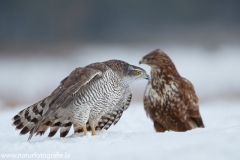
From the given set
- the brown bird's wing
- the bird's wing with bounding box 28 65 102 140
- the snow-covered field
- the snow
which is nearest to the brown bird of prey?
the brown bird's wing

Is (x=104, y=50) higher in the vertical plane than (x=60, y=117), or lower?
higher

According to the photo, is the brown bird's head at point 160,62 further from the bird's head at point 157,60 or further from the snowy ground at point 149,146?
the snowy ground at point 149,146

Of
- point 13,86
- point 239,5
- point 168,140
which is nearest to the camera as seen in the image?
point 168,140

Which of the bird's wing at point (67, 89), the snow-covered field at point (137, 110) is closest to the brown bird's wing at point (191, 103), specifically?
the snow-covered field at point (137, 110)

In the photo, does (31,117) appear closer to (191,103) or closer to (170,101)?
(170,101)

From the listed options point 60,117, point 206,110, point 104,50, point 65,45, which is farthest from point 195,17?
point 60,117

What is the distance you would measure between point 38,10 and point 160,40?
4.71m

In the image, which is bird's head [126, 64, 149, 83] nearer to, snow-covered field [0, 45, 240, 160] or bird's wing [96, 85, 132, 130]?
bird's wing [96, 85, 132, 130]

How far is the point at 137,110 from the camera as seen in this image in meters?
10.0

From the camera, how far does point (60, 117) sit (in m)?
6.75

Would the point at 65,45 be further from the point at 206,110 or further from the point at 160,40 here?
the point at 206,110

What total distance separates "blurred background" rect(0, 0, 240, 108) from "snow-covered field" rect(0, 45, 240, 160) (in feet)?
0.25

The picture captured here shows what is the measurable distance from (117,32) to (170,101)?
41.0 feet

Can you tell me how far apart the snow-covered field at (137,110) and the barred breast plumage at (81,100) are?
0.75 feet
